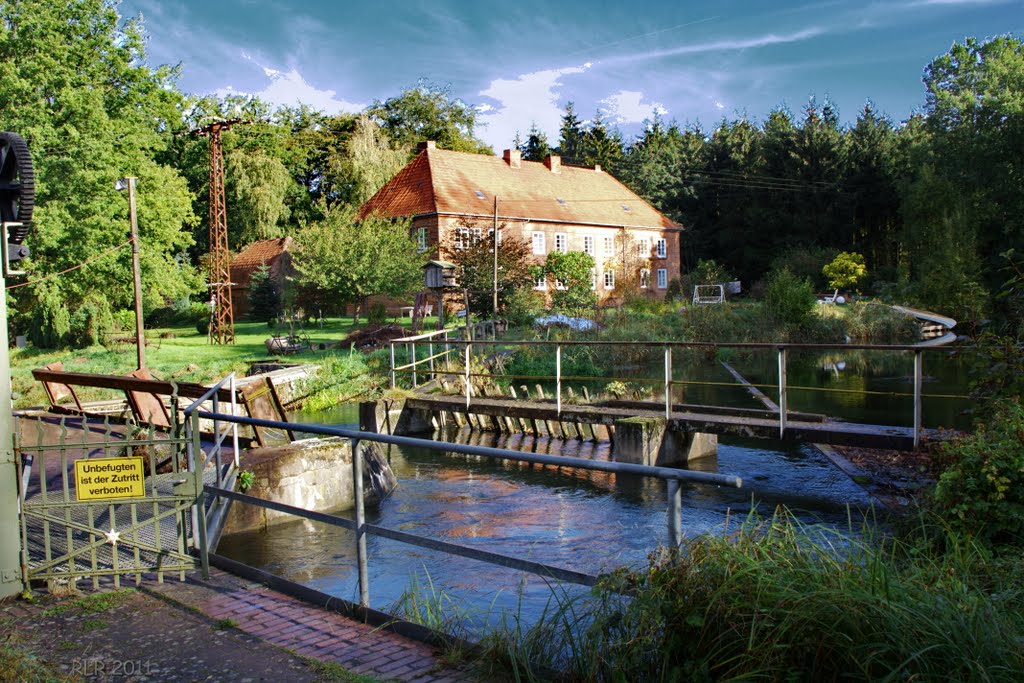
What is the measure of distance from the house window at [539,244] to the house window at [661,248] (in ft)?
29.8

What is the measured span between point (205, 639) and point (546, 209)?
46259 mm

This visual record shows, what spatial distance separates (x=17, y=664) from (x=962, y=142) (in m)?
48.8

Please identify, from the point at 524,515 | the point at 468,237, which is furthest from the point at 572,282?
the point at 524,515

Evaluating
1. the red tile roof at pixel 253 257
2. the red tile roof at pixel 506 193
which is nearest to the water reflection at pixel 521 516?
the red tile roof at pixel 506 193

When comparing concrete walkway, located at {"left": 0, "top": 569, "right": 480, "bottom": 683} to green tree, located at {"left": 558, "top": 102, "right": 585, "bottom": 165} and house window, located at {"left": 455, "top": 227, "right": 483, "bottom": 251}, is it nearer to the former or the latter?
house window, located at {"left": 455, "top": 227, "right": 483, "bottom": 251}

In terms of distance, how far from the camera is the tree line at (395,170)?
32.6 metres

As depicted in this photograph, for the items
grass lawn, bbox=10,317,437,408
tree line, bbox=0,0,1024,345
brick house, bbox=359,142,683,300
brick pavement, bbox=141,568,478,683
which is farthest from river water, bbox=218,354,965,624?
brick house, bbox=359,142,683,300

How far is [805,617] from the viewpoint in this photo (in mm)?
3336

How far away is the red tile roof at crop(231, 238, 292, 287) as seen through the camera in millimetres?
50500

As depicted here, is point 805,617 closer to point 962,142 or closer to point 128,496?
point 128,496

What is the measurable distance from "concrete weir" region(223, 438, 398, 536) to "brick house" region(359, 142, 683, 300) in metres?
30.4

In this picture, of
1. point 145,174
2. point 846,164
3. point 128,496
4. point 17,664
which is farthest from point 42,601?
point 846,164

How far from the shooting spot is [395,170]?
53031mm

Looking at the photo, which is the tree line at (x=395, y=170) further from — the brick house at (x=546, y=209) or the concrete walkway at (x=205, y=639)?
the concrete walkway at (x=205, y=639)
